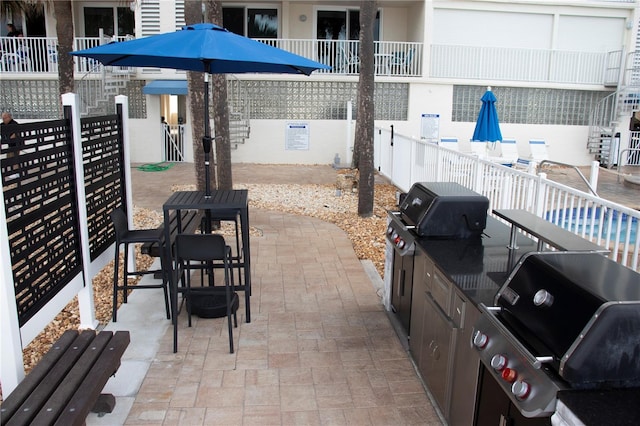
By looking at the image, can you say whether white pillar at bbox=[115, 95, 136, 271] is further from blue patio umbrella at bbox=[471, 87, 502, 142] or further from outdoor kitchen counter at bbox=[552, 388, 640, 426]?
blue patio umbrella at bbox=[471, 87, 502, 142]

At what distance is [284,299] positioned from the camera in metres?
5.43

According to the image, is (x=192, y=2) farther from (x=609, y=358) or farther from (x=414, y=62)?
(x=414, y=62)

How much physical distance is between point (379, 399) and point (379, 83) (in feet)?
45.5

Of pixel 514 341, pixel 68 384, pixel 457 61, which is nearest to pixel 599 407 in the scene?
pixel 514 341

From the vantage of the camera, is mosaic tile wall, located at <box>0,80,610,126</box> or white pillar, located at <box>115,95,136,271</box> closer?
white pillar, located at <box>115,95,136,271</box>

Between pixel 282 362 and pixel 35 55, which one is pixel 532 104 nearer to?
pixel 35 55


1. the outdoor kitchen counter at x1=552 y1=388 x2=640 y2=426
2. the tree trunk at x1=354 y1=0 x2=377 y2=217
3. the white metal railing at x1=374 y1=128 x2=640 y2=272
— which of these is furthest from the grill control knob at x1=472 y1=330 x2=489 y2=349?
the tree trunk at x1=354 y1=0 x2=377 y2=217

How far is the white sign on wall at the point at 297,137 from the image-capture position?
16406mm

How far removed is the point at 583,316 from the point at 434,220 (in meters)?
2.06

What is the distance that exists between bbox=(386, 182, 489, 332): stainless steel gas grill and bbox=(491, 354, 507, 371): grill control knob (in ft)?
5.69

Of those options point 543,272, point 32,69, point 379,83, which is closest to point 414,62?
point 379,83

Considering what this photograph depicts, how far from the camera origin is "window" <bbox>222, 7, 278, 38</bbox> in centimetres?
1778

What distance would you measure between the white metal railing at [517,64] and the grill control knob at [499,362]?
616 inches

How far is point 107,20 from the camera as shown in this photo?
17.8 m
